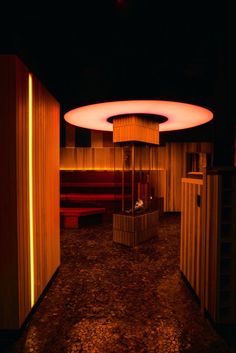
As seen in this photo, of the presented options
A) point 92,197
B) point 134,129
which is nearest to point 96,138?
point 92,197

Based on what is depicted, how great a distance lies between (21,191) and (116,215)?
323cm

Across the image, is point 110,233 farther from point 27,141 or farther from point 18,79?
point 18,79

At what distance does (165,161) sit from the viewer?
29.6 ft

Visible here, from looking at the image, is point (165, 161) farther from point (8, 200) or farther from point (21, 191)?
point (8, 200)

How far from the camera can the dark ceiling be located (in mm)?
3525

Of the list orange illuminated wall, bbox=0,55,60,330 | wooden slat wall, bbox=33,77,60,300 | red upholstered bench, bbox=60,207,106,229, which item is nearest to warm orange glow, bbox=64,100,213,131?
wooden slat wall, bbox=33,77,60,300

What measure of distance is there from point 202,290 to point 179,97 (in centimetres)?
277

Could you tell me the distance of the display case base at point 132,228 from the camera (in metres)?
5.06

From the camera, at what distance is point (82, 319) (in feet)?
8.20

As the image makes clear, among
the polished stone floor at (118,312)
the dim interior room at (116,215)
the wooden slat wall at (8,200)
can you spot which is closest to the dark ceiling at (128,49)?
the dim interior room at (116,215)

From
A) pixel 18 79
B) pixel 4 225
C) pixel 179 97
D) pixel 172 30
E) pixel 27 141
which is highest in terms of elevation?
pixel 172 30

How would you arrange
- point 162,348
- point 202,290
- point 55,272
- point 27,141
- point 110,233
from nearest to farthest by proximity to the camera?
1. point 162,348
2. point 27,141
3. point 202,290
4. point 55,272
5. point 110,233

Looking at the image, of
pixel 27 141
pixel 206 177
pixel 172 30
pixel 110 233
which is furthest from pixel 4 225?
pixel 110 233

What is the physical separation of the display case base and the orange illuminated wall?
2394 millimetres
